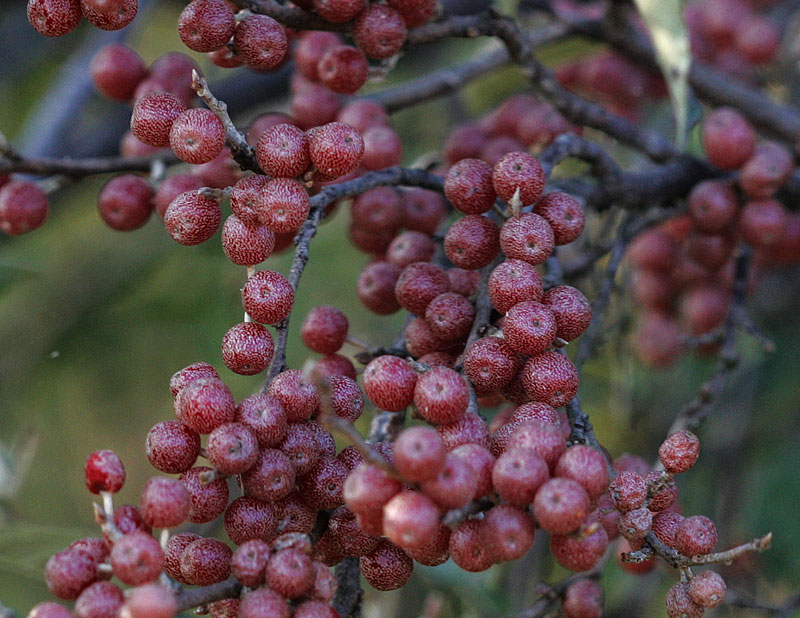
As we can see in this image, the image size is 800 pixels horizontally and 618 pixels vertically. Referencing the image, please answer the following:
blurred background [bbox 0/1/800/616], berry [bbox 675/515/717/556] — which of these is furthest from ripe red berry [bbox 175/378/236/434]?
blurred background [bbox 0/1/800/616]

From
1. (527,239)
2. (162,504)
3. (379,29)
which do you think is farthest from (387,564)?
(379,29)

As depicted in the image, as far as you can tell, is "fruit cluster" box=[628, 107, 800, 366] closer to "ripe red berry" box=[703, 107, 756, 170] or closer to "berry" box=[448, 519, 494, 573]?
"ripe red berry" box=[703, 107, 756, 170]

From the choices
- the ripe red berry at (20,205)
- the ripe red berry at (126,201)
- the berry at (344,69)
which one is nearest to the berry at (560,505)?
the berry at (344,69)

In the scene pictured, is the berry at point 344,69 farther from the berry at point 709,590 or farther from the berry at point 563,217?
the berry at point 709,590

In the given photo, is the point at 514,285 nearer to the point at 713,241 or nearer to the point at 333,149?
the point at 333,149

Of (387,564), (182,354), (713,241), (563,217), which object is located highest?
(563,217)
